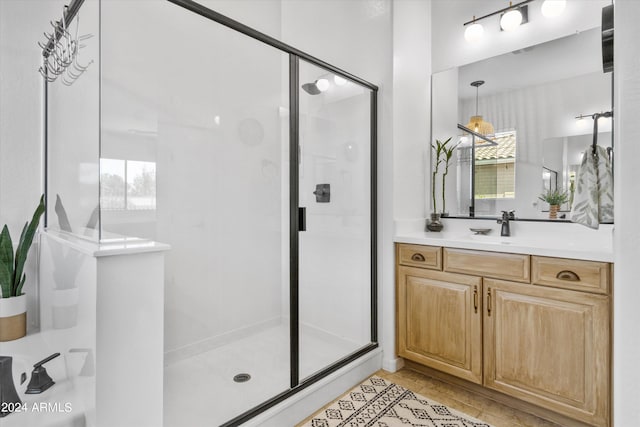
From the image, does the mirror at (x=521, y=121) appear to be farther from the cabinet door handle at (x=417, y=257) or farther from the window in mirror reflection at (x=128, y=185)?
the window in mirror reflection at (x=128, y=185)

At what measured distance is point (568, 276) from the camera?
1.70 metres

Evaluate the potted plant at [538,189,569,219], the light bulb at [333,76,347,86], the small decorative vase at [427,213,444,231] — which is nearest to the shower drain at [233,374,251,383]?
the small decorative vase at [427,213,444,231]

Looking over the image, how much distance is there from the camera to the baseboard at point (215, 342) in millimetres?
1822

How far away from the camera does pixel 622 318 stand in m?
0.38

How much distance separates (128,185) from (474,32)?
101 inches

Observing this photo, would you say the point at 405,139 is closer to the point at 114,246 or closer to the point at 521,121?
the point at 521,121

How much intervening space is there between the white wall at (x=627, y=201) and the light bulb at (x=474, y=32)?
2.52 meters

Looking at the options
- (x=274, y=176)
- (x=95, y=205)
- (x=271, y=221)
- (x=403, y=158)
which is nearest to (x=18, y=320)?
(x=95, y=205)

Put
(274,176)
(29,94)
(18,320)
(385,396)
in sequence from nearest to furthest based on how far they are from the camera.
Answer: (18,320)
(29,94)
(274,176)
(385,396)

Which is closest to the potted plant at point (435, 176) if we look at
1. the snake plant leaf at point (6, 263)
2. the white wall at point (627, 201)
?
the white wall at point (627, 201)

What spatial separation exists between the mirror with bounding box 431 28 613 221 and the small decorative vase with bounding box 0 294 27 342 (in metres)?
Result: 2.71

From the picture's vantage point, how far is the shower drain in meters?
1.77

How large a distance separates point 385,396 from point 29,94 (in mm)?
2627

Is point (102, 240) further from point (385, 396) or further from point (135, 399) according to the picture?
point (385, 396)
